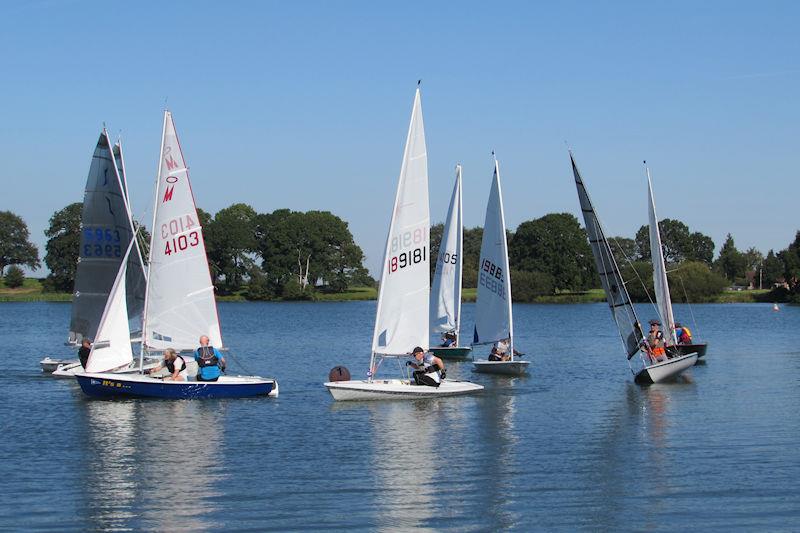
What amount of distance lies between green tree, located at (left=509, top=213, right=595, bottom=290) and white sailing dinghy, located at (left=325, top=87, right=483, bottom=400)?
9362 centimetres

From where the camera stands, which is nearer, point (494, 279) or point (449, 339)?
point (494, 279)

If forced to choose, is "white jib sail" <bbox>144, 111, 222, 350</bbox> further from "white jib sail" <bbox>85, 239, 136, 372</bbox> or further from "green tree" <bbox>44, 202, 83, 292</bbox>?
"green tree" <bbox>44, 202, 83, 292</bbox>

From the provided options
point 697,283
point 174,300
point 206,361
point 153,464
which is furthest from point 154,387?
point 697,283

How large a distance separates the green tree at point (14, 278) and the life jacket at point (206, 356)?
106298 millimetres

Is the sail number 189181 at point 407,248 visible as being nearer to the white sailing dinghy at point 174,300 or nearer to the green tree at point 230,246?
the white sailing dinghy at point 174,300

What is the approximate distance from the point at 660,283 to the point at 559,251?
82.4m

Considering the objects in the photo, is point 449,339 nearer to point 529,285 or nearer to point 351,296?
point 529,285

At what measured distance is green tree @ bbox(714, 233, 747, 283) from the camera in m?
169

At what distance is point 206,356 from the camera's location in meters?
→ 27.2

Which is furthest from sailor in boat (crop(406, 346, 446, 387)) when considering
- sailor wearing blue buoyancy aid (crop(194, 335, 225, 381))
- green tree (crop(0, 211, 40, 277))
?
green tree (crop(0, 211, 40, 277))

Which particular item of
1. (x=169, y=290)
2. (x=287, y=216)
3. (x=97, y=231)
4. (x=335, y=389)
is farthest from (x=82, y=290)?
(x=287, y=216)

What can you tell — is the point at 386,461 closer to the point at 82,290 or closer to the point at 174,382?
the point at 174,382

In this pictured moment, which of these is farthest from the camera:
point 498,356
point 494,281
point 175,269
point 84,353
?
point 494,281

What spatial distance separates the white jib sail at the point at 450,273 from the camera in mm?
40281
